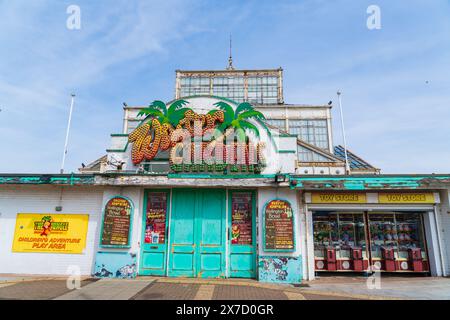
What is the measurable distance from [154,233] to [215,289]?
363 centimetres

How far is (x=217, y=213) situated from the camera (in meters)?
11.1

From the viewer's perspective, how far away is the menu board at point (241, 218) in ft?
35.7

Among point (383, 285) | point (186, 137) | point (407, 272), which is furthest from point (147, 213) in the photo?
point (407, 272)

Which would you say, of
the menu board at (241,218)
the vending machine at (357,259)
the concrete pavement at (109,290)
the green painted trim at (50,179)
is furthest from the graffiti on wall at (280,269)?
the green painted trim at (50,179)

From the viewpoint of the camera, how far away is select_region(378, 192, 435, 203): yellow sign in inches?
436

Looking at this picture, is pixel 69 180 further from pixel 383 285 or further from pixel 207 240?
pixel 383 285

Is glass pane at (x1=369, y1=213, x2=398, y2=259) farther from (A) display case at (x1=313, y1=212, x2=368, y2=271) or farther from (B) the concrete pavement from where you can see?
(B) the concrete pavement

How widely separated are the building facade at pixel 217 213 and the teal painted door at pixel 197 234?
0.04 m

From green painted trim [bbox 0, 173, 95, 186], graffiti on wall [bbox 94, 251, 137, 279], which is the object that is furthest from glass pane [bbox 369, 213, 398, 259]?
green painted trim [bbox 0, 173, 95, 186]

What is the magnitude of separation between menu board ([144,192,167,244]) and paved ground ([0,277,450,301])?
1.55m

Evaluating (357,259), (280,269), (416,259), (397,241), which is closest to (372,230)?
(397,241)

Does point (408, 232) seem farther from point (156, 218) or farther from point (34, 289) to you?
point (34, 289)

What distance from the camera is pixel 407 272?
1116cm

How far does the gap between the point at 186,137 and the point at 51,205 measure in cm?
649
